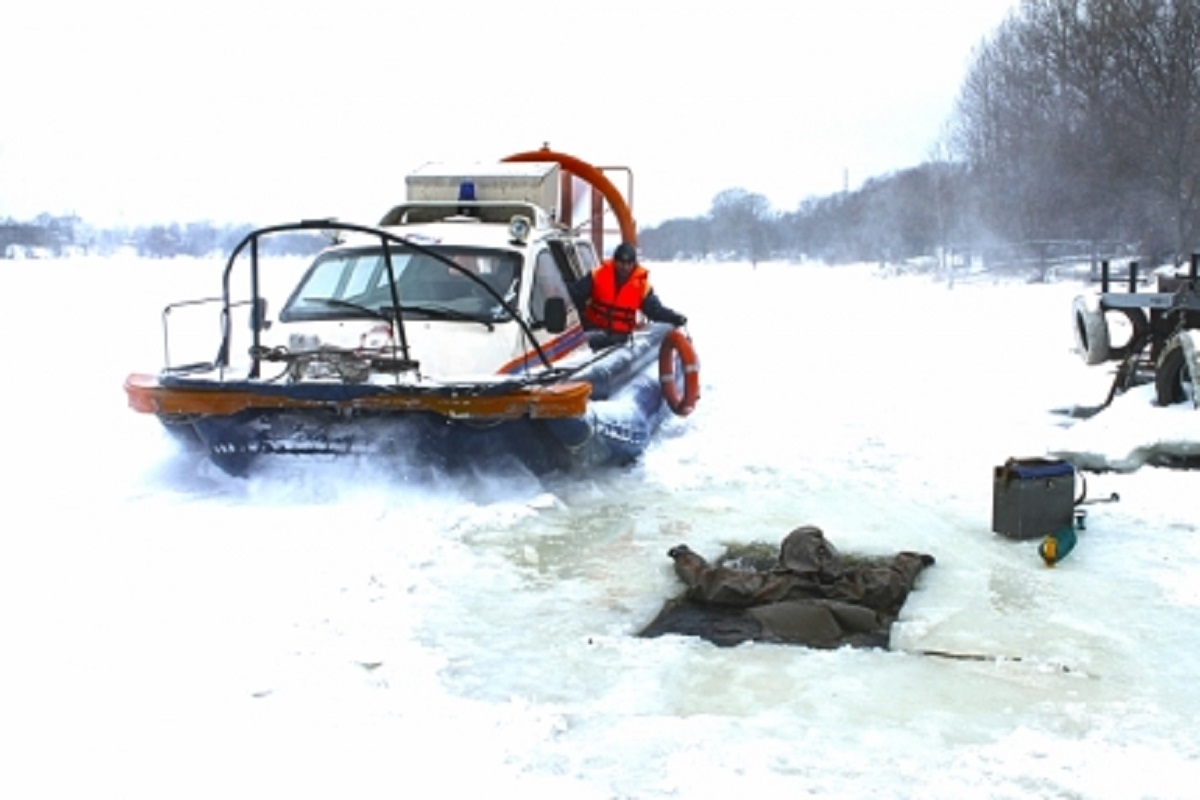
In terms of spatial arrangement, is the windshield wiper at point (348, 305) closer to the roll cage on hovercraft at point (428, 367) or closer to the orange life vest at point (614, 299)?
the roll cage on hovercraft at point (428, 367)

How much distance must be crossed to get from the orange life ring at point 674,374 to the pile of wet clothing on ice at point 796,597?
3.67 metres

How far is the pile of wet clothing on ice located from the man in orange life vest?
12.6 ft

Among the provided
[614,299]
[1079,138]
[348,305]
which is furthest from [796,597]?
[1079,138]

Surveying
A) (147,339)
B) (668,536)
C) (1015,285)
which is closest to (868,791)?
(668,536)

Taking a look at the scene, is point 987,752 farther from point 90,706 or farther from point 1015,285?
point 1015,285

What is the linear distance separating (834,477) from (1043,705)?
381 cm

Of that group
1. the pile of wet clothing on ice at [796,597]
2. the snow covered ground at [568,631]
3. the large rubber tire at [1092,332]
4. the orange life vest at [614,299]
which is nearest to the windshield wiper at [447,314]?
the snow covered ground at [568,631]

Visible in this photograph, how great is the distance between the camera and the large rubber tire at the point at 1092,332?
381 inches

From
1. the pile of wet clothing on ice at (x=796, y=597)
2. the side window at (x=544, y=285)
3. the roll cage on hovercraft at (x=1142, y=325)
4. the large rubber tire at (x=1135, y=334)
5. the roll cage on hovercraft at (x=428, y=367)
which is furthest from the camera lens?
the large rubber tire at (x=1135, y=334)

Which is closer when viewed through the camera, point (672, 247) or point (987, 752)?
point (987, 752)

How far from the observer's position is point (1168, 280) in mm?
9961

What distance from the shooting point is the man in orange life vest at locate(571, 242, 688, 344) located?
9.35m

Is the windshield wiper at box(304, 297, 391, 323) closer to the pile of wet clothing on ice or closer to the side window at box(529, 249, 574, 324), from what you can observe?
the side window at box(529, 249, 574, 324)

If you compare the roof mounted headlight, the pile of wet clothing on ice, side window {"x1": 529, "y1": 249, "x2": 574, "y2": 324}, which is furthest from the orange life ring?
the pile of wet clothing on ice
